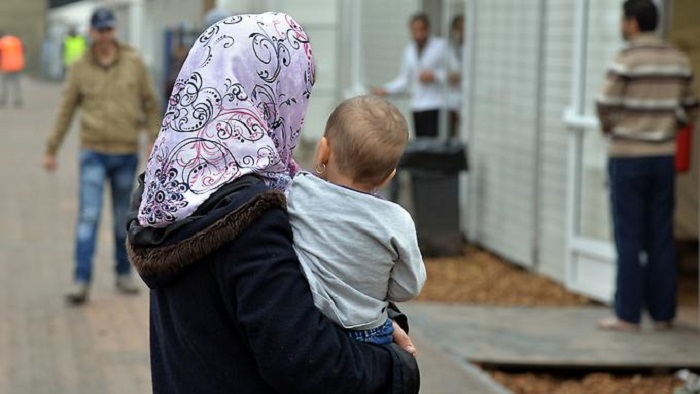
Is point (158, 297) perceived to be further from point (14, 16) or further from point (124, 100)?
point (14, 16)

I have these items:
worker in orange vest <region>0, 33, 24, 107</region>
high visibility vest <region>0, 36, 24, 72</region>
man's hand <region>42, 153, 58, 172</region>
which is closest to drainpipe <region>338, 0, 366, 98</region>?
man's hand <region>42, 153, 58, 172</region>

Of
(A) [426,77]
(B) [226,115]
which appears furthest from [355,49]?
(B) [226,115]

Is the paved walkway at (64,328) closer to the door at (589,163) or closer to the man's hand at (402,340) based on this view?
the door at (589,163)

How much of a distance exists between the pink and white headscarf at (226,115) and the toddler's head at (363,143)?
87 millimetres

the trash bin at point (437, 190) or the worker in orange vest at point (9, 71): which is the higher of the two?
the trash bin at point (437, 190)

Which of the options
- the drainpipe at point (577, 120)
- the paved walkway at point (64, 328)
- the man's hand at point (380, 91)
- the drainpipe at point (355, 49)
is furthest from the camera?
the drainpipe at point (355, 49)

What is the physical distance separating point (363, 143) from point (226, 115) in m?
0.26

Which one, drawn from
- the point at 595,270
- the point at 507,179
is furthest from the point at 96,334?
the point at 507,179

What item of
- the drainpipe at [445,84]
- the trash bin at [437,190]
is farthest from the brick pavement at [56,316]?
the drainpipe at [445,84]

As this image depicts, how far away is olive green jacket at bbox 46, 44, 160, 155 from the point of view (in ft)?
29.9

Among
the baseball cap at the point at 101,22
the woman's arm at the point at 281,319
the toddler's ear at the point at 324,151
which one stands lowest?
the woman's arm at the point at 281,319

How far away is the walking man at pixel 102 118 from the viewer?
9117 millimetres

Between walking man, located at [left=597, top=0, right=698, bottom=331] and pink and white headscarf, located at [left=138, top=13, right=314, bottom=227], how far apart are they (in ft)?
17.5

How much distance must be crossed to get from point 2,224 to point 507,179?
5.01m
